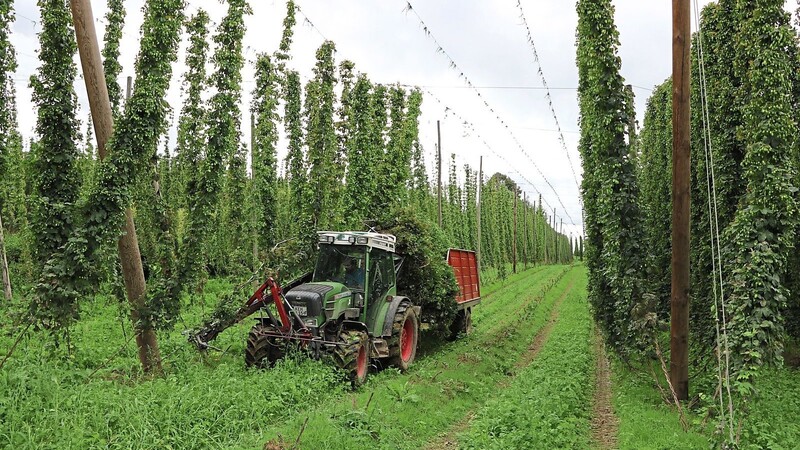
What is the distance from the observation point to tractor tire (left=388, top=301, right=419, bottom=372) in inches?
433

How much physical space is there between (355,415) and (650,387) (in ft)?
19.7

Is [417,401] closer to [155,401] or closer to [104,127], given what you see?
[155,401]

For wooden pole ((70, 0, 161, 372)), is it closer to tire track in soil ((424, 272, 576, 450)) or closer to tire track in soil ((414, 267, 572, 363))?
tire track in soil ((424, 272, 576, 450))

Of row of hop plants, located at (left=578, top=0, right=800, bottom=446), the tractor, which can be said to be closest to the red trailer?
the tractor

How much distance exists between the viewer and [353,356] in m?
9.48

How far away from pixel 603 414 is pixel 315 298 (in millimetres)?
5362

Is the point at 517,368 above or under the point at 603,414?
above

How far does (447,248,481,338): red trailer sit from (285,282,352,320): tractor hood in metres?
5.02

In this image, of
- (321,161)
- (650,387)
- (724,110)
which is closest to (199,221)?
(321,161)

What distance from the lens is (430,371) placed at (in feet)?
36.7

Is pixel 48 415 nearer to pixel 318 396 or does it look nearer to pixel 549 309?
pixel 318 396

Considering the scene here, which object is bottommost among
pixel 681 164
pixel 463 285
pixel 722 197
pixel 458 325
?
pixel 458 325

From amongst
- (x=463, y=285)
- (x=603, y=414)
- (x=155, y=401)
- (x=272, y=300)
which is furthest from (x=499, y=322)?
(x=155, y=401)

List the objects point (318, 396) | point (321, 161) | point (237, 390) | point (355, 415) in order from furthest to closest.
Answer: point (321, 161) < point (318, 396) < point (237, 390) < point (355, 415)
